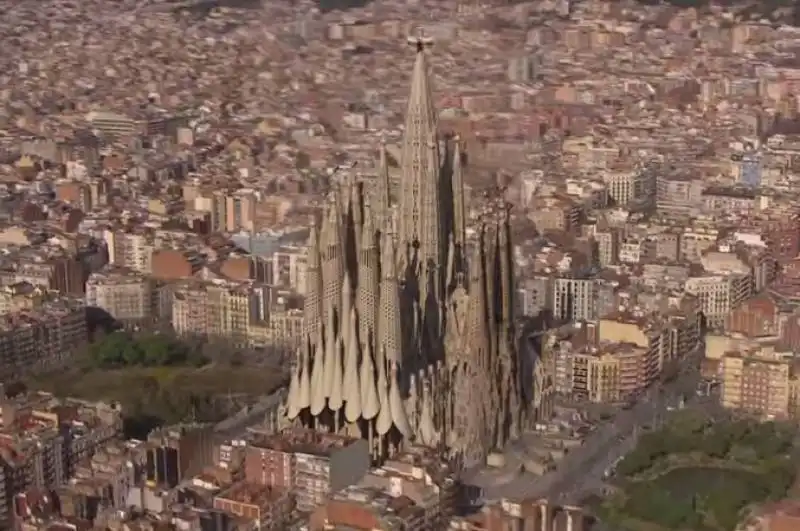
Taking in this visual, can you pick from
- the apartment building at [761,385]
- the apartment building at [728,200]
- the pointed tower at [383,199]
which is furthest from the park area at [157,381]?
the apartment building at [728,200]

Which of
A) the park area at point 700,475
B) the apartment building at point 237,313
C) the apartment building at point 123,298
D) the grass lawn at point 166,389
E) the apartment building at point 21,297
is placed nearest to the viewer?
the park area at point 700,475

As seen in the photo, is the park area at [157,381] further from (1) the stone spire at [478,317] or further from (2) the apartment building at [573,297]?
(2) the apartment building at [573,297]

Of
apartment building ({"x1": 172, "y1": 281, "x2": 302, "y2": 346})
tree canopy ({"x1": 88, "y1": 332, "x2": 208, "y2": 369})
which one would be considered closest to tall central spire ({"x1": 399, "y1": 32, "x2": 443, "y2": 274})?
apartment building ({"x1": 172, "y1": 281, "x2": 302, "y2": 346})

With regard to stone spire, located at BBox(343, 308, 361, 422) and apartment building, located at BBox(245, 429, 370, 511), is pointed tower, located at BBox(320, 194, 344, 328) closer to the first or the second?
stone spire, located at BBox(343, 308, 361, 422)

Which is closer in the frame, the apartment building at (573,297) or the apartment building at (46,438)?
the apartment building at (46,438)

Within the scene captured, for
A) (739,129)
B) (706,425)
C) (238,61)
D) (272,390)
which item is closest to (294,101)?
(238,61)

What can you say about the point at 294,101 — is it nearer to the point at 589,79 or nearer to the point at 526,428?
the point at 589,79
